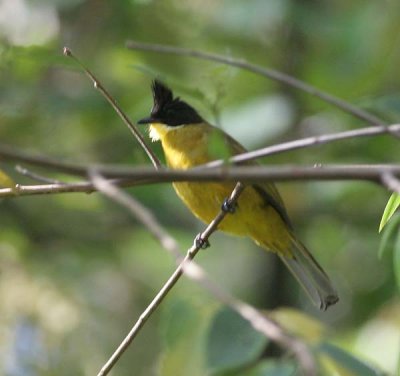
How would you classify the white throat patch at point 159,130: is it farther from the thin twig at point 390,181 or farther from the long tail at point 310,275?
the thin twig at point 390,181

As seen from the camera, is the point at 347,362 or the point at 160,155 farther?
the point at 160,155

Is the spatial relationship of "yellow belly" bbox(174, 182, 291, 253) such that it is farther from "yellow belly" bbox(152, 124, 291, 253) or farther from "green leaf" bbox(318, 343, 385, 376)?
"green leaf" bbox(318, 343, 385, 376)

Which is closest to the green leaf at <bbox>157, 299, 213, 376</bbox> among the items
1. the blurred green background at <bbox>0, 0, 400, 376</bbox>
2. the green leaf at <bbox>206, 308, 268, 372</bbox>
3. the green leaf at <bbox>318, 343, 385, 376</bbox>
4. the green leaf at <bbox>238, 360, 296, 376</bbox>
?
the green leaf at <bbox>206, 308, 268, 372</bbox>

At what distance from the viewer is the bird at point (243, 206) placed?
388cm

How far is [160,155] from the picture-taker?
4699 millimetres

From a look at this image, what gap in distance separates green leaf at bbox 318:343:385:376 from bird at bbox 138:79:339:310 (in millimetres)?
933

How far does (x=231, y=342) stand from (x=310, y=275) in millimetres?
917

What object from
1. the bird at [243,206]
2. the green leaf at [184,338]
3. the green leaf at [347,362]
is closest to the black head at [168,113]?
the bird at [243,206]

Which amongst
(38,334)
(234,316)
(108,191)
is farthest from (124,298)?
(108,191)

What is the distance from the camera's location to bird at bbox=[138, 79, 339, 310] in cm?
388

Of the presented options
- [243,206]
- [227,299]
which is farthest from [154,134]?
[227,299]

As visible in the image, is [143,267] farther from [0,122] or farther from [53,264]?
[0,122]

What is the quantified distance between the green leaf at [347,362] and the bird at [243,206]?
3.06 ft

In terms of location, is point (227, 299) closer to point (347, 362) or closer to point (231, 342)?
point (347, 362)
